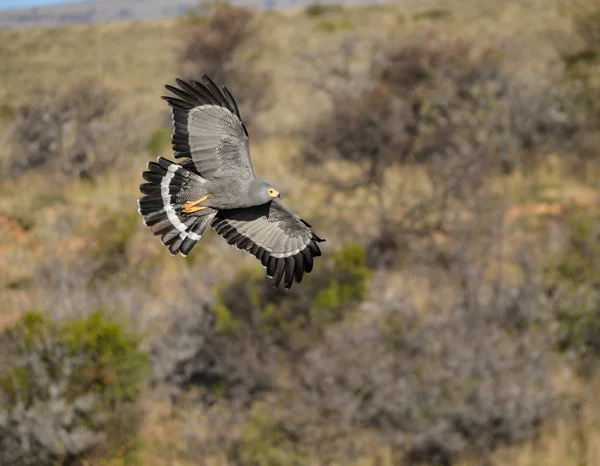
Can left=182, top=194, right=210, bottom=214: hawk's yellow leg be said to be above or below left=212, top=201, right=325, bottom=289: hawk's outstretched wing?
above

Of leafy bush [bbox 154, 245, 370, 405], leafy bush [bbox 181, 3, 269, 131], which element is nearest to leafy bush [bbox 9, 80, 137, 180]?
leafy bush [bbox 181, 3, 269, 131]

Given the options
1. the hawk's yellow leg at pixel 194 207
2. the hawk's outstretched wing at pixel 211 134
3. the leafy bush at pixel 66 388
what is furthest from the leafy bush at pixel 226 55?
the hawk's yellow leg at pixel 194 207

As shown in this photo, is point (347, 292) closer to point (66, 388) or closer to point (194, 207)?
point (66, 388)

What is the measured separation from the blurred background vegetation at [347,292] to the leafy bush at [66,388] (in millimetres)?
23

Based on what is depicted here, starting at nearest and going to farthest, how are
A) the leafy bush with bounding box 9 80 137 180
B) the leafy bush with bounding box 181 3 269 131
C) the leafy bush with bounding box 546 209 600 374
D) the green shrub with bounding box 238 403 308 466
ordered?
the green shrub with bounding box 238 403 308 466 < the leafy bush with bounding box 546 209 600 374 < the leafy bush with bounding box 9 80 137 180 < the leafy bush with bounding box 181 3 269 131

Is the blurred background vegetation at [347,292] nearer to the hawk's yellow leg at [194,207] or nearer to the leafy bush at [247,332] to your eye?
the leafy bush at [247,332]

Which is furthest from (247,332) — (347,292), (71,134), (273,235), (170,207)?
(71,134)

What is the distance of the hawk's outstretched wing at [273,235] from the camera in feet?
11.8

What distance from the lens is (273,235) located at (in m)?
3.70

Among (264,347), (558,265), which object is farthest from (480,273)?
(264,347)

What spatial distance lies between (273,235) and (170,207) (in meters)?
0.58

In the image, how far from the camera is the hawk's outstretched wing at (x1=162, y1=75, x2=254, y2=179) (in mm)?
3352

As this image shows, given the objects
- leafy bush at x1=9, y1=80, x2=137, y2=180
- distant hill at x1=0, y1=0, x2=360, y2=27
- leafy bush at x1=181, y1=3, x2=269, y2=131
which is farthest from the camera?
distant hill at x1=0, y1=0, x2=360, y2=27

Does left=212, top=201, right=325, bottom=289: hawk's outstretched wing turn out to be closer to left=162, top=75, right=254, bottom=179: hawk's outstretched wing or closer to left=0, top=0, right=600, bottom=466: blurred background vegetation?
left=162, top=75, right=254, bottom=179: hawk's outstretched wing
